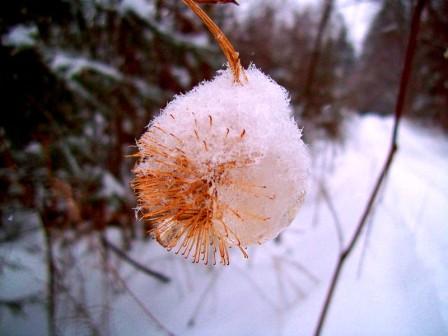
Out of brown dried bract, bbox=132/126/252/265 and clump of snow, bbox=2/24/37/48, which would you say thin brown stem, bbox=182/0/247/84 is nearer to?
brown dried bract, bbox=132/126/252/265

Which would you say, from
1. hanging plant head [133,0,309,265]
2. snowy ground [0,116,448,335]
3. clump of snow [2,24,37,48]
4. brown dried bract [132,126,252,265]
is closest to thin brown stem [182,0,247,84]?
hanging plant head [133,0,309,265]

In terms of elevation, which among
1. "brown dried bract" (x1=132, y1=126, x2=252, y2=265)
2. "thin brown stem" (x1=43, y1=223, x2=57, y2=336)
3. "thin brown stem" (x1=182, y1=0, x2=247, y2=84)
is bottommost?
"thin brown stem" (x1=43, y1=223, x2=57, y2=336)

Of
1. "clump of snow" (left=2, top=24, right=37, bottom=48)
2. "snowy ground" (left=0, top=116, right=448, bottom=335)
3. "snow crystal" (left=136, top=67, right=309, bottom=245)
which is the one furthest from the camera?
"clump of snow" (left=2, top=24, right=37, bottom=48)

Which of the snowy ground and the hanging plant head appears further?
the snowy ground

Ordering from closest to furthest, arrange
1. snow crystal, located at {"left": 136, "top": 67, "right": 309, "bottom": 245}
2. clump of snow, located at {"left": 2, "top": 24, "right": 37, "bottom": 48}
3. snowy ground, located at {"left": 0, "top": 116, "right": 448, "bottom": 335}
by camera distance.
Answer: snow crystal, located at {"left": 136, "top": 67, "right": 309, "bottom": 245}
snowy ground, located at {"left": 0, "top": 116, "right": 448, "bottom": 335}
clump of snow, located at {"left": 2, "top": 24, "right": 37, "bottom": 48}

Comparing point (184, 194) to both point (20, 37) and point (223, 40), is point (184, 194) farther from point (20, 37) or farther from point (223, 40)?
point (20, 37)

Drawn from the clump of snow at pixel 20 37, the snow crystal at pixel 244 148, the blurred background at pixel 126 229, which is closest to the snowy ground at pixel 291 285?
the blurred background at pixel 126 229

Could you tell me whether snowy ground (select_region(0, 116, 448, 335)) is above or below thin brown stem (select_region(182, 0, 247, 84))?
below
